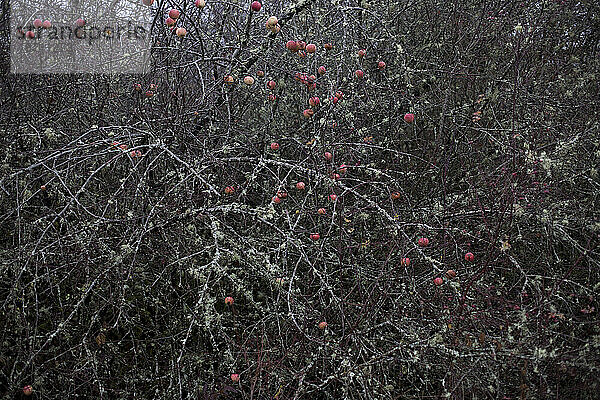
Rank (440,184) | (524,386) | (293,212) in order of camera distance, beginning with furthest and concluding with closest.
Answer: (440,184) → (293,212) → (524,386)

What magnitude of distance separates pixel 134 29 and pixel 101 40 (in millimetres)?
255

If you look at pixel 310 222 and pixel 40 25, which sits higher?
pixel 40 25

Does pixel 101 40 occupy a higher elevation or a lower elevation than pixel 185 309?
higher

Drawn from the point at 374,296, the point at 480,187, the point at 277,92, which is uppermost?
the point at 277,92

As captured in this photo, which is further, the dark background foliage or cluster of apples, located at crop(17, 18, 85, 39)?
cluster of apples, located at crop(17, 18, 85, 39)

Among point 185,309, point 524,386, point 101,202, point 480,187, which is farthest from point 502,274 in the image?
point 101,202

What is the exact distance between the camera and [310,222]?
2682 millimetres

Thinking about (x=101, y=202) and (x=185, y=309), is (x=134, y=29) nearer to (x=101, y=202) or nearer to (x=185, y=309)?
(x=101, y=202)

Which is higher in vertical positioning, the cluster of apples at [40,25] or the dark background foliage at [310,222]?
the cluster of apples at [40,25]

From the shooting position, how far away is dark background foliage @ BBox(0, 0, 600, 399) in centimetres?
A: 188

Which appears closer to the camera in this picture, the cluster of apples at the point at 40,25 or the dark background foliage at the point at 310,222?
the dark background foliage at the point at 310,222

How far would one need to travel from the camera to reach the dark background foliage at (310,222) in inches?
74.2

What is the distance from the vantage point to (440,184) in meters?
2.87

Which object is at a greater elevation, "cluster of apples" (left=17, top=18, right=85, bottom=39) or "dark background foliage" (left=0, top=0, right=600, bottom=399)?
"cluster of apples" (left=17, top=18, right=85, bottom=39)
